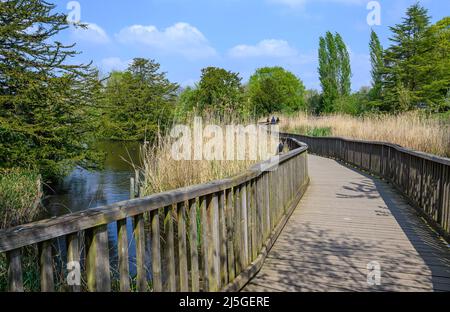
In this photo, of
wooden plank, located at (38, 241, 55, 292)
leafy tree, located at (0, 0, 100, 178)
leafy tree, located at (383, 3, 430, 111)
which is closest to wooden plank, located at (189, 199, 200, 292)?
wooden plank, located at (38, 241, 55, 292)

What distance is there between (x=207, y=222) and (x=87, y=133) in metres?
16.6

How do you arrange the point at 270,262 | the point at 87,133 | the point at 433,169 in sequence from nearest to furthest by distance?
the point at 270,262 < the point at 433,169 < the point at 87,133

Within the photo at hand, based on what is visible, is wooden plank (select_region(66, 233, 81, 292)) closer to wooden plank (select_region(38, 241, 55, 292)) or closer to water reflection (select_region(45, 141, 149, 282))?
wooden plank (select_region(38, 241, 55, 292))

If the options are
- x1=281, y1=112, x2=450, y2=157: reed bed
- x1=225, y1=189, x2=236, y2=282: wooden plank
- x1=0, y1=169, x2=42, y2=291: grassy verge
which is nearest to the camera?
x1=225, y1=189, x2=236, y2=282: wooden plank

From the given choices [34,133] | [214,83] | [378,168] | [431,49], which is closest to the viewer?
[378,168]

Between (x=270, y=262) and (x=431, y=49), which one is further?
(x=431, y=49)

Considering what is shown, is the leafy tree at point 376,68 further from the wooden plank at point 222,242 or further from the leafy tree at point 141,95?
the wooden plank at point 222,242

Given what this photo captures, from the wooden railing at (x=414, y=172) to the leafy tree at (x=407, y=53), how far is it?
2828 cm

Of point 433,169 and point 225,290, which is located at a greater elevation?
point 433,169

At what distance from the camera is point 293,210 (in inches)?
265

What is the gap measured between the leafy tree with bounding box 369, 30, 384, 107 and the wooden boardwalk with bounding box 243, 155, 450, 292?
35.3 meters

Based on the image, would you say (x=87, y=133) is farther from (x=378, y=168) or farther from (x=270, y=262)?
(x=270, y=262)

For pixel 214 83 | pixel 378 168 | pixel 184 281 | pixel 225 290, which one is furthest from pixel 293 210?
pixel 214 83

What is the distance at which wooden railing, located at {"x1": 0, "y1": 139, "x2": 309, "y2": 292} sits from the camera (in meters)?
1.59
